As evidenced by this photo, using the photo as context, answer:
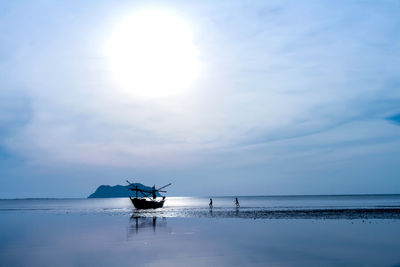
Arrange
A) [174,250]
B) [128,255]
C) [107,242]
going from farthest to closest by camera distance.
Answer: [107,242] → [174,250] → [128,255]

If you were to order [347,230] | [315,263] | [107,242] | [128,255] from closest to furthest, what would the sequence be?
[315,263]
[128,255]
[107,242]
[347,230]

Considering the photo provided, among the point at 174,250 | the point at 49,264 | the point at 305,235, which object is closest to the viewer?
the point at 49,264

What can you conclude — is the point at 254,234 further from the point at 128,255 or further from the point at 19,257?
the point at 19,257

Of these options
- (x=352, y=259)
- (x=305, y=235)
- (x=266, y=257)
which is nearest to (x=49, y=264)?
(x=266, y=257)

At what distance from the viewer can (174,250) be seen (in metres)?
21.2

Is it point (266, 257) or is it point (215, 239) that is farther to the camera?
point (215, 239)

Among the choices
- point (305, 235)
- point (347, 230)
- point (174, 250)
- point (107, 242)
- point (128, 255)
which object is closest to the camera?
point (128, 255)

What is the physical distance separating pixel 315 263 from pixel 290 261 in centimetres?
120

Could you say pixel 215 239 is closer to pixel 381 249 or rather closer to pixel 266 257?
pixel 266 257

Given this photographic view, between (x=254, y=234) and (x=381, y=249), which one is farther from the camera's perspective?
(x=254, y=234)

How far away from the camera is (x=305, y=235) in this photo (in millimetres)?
27656

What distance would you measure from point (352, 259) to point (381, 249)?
4164 millimetres

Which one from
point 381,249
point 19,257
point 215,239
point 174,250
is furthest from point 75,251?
point 381,249

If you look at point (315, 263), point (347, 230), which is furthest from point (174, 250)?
point (347, 230)
